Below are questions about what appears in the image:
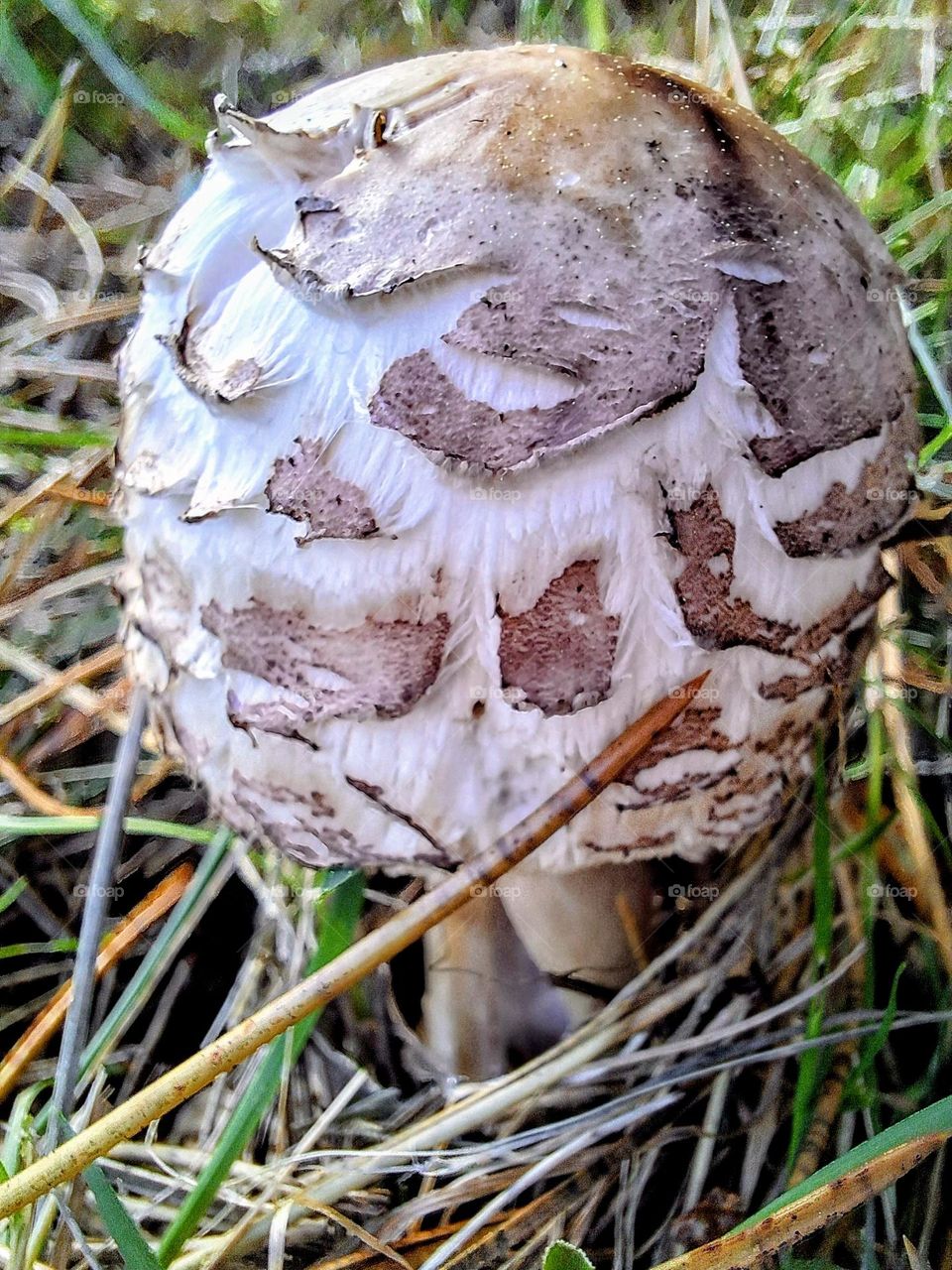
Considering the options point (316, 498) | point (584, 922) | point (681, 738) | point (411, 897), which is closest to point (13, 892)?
point (411, 897)

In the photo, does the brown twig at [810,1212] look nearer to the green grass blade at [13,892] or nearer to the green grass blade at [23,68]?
the green grass blade at [13,892]

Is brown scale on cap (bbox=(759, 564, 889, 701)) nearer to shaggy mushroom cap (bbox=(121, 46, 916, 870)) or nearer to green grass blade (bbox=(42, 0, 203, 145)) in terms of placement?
shaggy mushroom cap (bbox=(121, 46, 916, 870))

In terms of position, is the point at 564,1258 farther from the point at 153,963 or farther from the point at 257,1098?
the point at 153,963

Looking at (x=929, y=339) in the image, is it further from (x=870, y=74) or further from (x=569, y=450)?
(x=569, y=450)

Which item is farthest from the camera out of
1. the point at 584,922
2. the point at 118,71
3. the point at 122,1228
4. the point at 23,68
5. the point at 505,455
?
the point at 23,68

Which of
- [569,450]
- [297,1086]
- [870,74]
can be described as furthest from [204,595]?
[870,74]

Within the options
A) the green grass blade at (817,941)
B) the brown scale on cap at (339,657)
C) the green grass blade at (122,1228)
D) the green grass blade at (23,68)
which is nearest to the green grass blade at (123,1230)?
the green grass blade at (122,1228)
